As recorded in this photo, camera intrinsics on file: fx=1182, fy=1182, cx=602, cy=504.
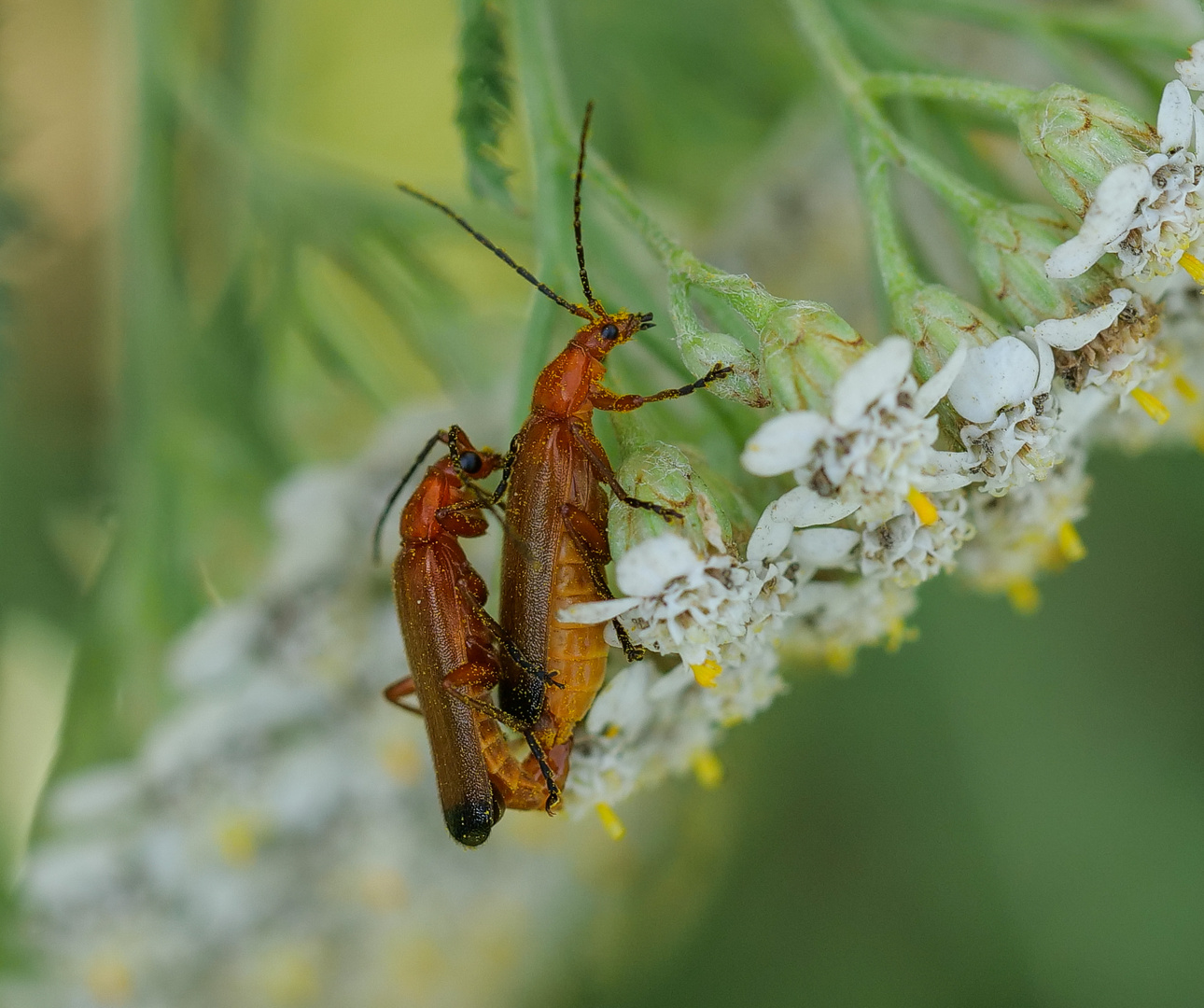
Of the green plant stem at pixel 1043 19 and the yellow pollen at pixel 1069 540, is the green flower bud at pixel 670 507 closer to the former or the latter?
the yellow pollen at pixel 1069 540

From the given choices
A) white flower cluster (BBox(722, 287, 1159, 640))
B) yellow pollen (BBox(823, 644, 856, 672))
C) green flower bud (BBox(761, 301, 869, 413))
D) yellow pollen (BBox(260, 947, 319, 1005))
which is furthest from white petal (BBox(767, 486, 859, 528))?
yellow pollen (BBox(260, 947, 319, 1005))

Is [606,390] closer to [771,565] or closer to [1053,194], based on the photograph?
[771,565]

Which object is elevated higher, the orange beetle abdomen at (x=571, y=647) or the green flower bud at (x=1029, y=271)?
the green flower bud at (x=1029, y=271)

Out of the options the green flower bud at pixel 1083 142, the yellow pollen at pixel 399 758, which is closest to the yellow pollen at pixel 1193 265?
the green flower bud at pixel 1083 142

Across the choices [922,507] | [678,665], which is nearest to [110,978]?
[678,665]

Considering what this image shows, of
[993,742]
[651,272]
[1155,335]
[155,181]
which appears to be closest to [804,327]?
→ [1155,335]
